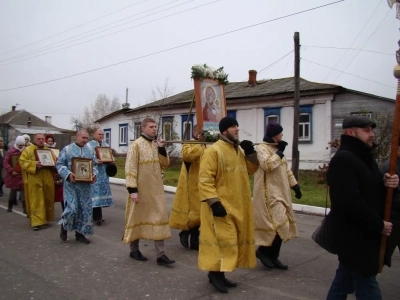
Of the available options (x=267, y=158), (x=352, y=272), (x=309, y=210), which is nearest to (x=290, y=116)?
(x=309, y=210)

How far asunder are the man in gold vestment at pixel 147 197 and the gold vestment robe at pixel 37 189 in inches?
112

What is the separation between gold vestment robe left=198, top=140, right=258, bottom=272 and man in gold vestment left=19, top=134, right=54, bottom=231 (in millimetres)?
4331

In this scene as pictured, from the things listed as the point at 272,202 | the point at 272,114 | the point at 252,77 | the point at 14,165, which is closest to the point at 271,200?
the point at 272,202

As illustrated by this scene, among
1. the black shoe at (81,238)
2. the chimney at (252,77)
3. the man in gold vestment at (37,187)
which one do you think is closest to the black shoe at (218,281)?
the black shoe at (81,238)

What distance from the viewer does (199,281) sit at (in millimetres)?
4828

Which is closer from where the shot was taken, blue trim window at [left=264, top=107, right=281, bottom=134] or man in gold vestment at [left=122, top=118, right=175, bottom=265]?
man in gold vestment at [left=122, top=118, right=175, bottom=265]

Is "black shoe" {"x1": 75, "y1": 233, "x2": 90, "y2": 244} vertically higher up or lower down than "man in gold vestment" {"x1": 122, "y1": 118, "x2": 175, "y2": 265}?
lower down

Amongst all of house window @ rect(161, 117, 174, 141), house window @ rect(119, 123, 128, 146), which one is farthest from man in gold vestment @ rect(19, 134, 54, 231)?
house window @ rect(119, 123, 128, 146)

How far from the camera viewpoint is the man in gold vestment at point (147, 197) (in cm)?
549

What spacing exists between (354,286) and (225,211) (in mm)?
1398

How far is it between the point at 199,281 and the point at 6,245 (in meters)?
3.44

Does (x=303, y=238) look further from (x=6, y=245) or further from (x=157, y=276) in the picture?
(x=6, y=245)

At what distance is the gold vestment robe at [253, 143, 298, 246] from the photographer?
5.23m

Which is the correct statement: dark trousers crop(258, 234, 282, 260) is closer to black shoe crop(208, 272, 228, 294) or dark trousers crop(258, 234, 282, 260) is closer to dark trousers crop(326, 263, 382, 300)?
black shoe crop(208, 272, 228, 294)
